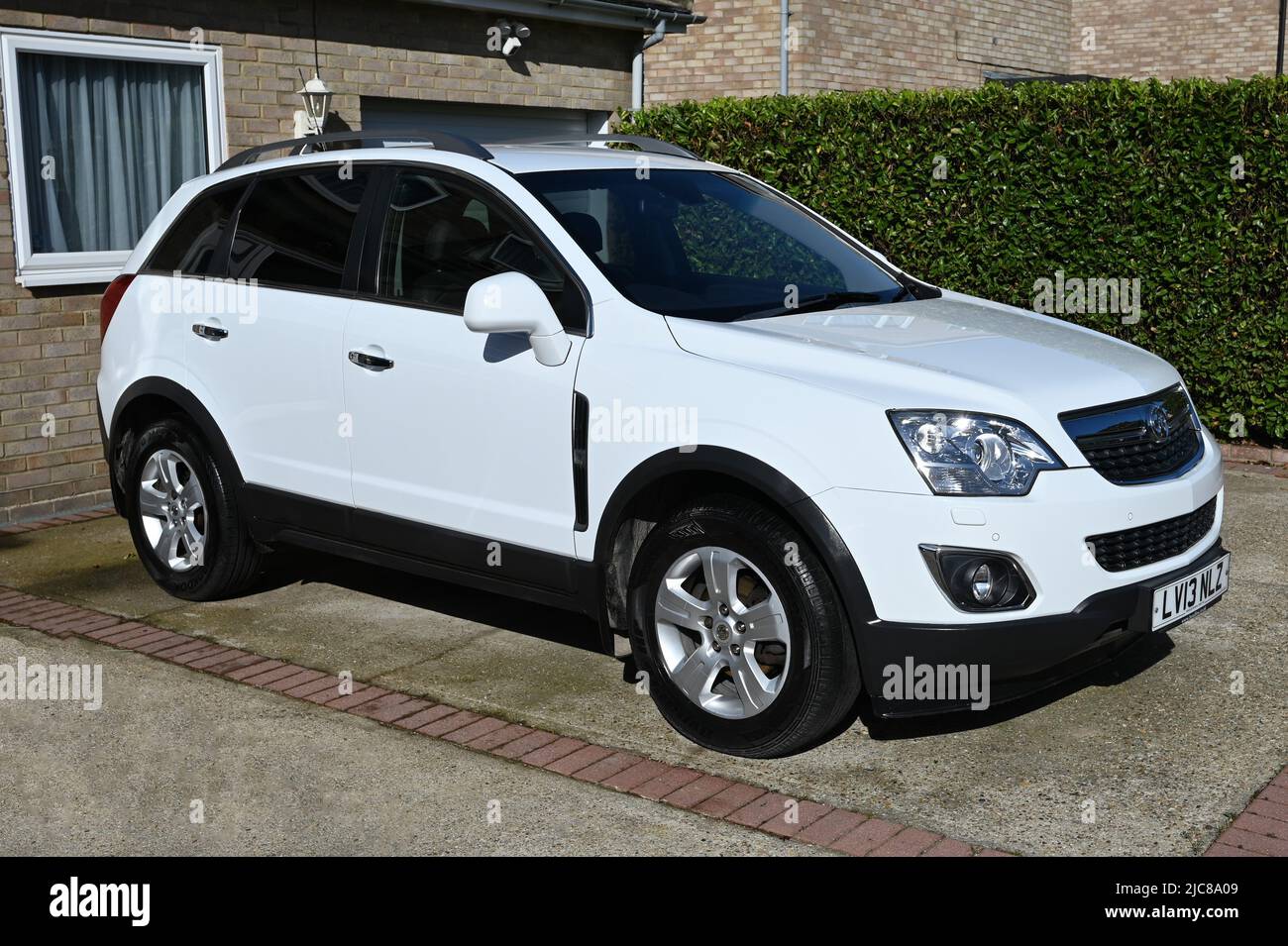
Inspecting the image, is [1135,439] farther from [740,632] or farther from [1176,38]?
[1176,38]

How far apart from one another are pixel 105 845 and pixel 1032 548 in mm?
→ 2846

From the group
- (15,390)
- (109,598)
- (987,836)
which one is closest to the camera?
(987,836)

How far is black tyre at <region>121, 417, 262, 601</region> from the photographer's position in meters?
6.55

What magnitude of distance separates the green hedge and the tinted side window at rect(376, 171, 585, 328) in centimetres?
585

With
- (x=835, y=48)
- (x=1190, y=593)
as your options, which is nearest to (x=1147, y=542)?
(x=1190, y=593)

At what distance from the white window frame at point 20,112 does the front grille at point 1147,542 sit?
248 inches

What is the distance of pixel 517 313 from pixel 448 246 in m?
Answer: 0.78

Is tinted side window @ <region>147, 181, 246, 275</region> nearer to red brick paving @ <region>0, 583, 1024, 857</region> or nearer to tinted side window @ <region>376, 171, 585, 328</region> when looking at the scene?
tinted side window @ <region>376, 171, 585, 328</region>

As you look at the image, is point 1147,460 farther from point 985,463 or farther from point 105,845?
point 105,845

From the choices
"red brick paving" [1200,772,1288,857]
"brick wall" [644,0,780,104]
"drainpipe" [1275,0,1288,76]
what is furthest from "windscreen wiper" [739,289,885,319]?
"drainpipe" [1275,0,1288,76]

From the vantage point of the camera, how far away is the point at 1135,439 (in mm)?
4777

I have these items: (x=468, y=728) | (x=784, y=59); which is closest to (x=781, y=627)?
(x=468, y=728)
